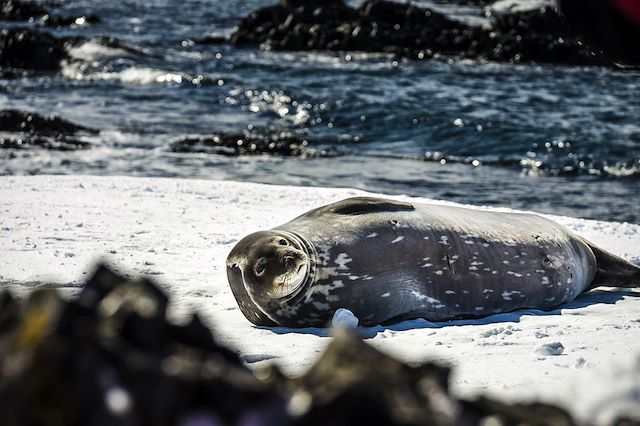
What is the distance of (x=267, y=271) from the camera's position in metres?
4.71

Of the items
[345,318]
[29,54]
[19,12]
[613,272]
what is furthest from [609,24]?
[19,12]

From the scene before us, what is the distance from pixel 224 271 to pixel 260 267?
0.91 m

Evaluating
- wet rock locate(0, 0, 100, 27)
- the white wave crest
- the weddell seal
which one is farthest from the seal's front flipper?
wet rock locate(0, 0, 100, 27)

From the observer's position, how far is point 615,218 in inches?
372

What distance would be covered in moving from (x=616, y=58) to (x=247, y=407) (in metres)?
0.88

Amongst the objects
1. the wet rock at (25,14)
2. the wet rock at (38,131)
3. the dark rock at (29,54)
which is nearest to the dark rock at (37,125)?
the wet rock at (38,131)

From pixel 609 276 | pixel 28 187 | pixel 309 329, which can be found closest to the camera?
pixel 309 329

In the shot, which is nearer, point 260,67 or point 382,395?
point 382,395

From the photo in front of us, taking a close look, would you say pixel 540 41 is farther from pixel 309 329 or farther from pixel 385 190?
pixel 309 329

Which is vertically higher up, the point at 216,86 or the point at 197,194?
the point at 197,194

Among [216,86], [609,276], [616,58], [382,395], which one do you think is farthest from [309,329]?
[216,86]

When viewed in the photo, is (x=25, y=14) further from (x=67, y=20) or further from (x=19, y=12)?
(x=67, y=20)

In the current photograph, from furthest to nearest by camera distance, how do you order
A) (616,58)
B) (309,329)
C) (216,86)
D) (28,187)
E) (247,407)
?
(216,86) → (28,187) → (309,329) → (616,58) → (247,407)

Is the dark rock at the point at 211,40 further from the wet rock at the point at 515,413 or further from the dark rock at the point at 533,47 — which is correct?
the wet rock at the point at 515,413
